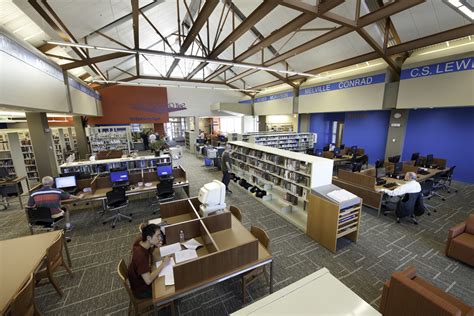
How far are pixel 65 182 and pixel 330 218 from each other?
6.22 meters

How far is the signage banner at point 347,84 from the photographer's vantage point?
8.03m

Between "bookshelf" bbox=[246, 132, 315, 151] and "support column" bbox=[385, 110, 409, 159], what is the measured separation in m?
3.50

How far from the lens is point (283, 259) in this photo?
3533 millimetres

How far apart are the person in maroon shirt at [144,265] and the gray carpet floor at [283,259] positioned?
690 mm

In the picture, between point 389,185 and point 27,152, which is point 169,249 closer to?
point 389,185

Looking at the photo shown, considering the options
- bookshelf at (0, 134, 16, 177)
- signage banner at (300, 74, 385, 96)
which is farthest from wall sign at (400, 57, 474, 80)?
bookshelf at (0, 134, 16, 177)

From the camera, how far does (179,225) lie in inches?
111

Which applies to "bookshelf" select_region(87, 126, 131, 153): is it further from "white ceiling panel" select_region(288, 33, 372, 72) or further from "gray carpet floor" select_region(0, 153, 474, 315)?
"white ceiling panel" select_region(288, 33, 372, 72)

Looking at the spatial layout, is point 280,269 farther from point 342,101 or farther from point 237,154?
point 342,101

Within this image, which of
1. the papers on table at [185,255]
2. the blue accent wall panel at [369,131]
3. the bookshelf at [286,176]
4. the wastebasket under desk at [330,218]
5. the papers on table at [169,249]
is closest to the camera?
the papers on table at [185,255]

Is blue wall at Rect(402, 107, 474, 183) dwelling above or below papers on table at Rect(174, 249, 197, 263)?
above

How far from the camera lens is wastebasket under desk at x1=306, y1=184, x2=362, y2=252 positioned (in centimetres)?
362

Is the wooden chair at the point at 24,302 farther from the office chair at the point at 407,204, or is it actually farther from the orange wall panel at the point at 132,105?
the orange wall panel at the point at 132,105

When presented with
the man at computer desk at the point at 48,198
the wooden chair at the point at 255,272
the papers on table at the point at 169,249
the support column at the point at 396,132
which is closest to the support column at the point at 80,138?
the man at computer desk at the point at 48,198
